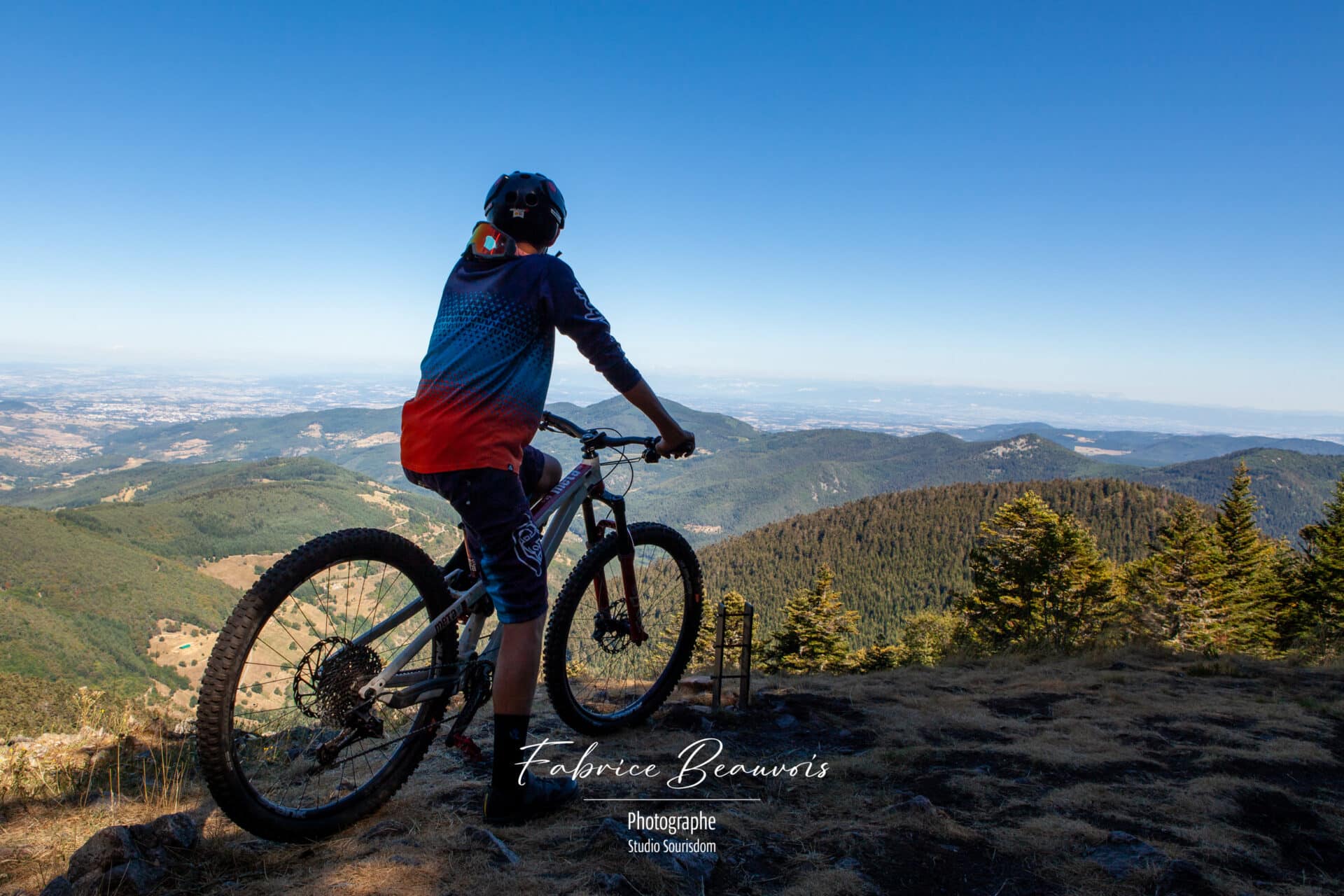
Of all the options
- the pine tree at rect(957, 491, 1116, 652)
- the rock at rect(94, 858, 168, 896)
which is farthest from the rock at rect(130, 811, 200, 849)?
the pine tree at rect(957, 491, 1116, 652)

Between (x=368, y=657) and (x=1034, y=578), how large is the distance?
25483 mm

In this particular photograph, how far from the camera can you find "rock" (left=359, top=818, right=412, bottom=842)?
256 centimetres

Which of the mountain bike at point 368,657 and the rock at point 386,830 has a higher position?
the mountain bike at point 368,657

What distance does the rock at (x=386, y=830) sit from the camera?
256cm

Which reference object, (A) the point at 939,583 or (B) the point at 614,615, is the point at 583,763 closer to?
(B) the point at 614,615

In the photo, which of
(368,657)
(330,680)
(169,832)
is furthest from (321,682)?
(169,832)

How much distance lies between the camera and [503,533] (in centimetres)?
276

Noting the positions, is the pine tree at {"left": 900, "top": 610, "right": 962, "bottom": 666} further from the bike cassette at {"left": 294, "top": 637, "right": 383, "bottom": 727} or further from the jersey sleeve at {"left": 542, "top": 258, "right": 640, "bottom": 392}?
the bike cassette at {"left": 294, "top": 637, "right": 383, "bottom": 727}

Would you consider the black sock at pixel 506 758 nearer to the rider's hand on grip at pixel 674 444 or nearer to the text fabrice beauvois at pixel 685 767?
the text fabrice beauvois at pixel 685 767

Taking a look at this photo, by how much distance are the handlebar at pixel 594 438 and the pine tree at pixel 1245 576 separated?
27026mm

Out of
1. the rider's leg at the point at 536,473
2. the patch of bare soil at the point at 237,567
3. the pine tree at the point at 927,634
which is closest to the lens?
the rider's leg at the point at 536,473

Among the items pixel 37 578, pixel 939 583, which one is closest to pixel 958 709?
pixel 939 583

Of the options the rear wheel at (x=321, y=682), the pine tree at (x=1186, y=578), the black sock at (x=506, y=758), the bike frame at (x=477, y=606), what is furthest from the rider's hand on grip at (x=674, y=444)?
the pine tree at (x=1186, y=578)

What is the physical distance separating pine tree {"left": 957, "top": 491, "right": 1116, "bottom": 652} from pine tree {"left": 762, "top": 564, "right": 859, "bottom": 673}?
5.22m
